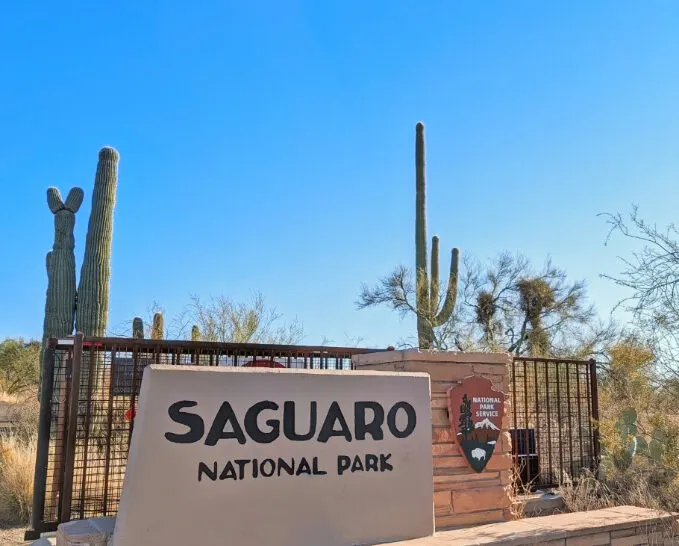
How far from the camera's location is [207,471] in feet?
14.6

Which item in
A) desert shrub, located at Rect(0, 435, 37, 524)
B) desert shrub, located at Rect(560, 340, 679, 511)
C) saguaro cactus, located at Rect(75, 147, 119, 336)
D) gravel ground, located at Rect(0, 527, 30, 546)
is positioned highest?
saguaro cactus, located at Rect(75, 147, 119, 336)

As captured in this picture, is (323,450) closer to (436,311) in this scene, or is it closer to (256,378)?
(256,378)

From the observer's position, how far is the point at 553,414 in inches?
423

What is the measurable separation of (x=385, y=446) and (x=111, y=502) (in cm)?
338

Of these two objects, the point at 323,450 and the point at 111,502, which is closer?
the point at 323,450

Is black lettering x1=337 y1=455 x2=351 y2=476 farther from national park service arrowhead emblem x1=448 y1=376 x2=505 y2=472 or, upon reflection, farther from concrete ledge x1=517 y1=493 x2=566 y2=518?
concrete ledge x1=517 y1=493 x2=566 y2=518

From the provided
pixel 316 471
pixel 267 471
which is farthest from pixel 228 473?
pixel 316 471

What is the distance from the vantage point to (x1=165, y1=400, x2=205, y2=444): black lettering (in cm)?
439

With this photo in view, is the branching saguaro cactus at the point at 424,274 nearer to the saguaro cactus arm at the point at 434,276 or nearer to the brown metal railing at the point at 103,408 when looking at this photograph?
the saguaro cactus arm at the point at 434,276

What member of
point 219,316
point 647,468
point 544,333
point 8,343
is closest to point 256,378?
point 647,468

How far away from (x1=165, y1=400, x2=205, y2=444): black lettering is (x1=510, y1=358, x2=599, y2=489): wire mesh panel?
5127 mm

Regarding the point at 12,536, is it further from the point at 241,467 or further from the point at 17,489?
the point at 241,467

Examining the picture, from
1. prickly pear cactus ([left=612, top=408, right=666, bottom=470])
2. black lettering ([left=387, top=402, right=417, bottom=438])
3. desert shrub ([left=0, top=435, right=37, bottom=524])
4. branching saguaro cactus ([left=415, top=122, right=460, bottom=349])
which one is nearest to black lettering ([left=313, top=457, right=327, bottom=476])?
black lettering ([left=387, top=402, right=417, bottom=438])

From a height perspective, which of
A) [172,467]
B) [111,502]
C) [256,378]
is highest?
[256,378]
